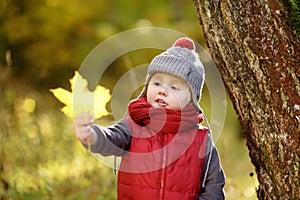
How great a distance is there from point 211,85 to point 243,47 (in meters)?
0.39

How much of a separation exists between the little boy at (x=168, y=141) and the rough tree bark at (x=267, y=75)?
15cm

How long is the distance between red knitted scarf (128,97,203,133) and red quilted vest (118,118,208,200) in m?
0.02

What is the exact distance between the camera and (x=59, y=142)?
5.09 meters

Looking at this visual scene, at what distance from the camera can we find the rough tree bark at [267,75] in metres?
2.59

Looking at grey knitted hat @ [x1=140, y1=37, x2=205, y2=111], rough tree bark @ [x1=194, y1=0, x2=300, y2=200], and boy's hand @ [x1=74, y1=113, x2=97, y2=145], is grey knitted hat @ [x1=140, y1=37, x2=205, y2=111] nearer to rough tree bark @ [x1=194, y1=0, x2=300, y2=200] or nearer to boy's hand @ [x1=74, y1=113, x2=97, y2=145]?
rough tree bark @ [x1=194, y1=0, x2=300, y2=200]

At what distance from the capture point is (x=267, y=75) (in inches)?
102

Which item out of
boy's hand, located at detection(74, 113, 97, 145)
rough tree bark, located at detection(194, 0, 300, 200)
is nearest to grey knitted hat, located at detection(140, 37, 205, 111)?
rough tree bark, located at detection(194, 0, 300, 200)

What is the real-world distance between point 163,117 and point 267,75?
0.39 metres

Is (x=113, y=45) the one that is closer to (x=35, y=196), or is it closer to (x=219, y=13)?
(x=35, y=196)

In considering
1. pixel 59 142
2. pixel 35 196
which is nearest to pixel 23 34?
pixel 59 142

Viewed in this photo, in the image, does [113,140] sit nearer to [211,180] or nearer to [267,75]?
[211,180]

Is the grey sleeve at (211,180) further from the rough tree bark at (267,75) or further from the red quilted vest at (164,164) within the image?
the rough tree bark at (267,75)

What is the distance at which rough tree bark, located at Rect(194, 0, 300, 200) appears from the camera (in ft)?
8.50

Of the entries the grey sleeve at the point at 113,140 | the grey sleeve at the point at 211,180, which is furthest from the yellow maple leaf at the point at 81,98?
the grey sleeve at the point at 211,180
